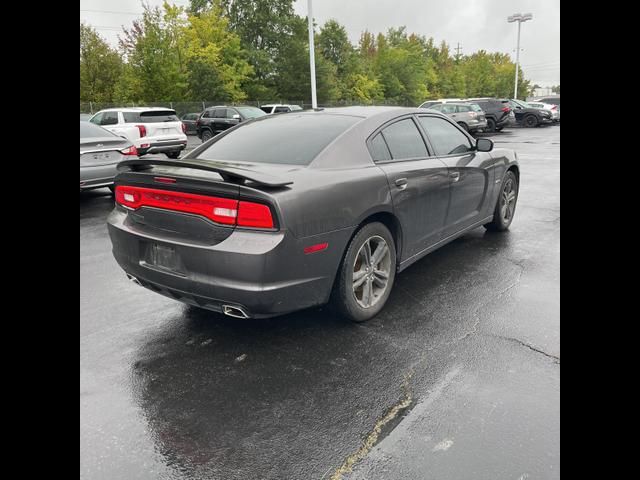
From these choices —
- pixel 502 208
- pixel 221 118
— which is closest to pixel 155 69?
pixel 221 118

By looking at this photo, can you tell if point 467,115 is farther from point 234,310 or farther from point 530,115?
point 234,310

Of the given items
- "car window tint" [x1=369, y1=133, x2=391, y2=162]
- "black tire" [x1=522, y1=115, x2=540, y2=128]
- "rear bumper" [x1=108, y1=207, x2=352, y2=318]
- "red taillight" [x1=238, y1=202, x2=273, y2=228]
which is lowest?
"rear bumper" [x1=108, y1=207, x2=352, y2=318]

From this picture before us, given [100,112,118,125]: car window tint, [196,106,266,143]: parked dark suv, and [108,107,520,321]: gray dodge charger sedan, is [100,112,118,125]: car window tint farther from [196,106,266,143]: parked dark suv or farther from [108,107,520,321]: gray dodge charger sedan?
[108,107,520,321]: gray dodge charger sedan

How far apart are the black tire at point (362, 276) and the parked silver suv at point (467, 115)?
21.1 metres

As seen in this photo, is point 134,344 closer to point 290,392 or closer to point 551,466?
point 290,392

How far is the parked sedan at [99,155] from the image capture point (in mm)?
8312

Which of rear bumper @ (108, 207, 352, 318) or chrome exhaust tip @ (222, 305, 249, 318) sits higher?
A: rear bumper @ (108, 207, 352, 318)

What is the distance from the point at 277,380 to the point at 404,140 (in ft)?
7.64

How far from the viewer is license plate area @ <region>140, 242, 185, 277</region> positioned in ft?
10.3

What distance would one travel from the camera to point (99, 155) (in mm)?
8539

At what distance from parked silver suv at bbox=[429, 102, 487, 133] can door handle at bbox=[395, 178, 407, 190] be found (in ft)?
68.3

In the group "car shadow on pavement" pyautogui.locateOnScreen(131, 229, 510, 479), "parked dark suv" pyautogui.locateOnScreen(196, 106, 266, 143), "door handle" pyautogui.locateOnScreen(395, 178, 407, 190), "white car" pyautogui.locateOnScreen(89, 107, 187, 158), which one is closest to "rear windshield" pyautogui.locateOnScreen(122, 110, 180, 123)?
"white car" pyautogui.locateOnScreen(89, 107, 187, 158)

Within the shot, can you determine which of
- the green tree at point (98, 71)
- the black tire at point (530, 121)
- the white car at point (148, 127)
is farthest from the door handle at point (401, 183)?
the green tree at point (98, 71)
